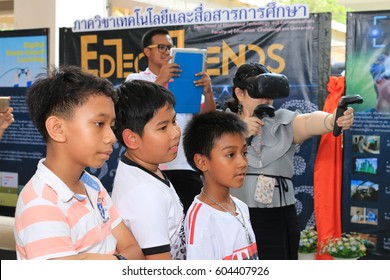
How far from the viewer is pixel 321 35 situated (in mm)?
4457

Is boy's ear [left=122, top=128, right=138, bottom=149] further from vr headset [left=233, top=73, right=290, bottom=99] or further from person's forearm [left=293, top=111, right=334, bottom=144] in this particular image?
person's forearm [left=293, top=111, right=334, bottom=144]

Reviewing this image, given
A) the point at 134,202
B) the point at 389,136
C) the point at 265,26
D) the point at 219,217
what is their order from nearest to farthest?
the point at 134,202 → the point at 219,217 → the point at 389,136 → the point at 265,26

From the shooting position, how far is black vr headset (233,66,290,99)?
2.50m

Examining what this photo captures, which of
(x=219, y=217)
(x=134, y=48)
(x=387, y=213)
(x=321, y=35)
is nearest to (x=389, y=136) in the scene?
(x=387, y=213)

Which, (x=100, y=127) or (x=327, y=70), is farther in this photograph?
(x=327, y=70)

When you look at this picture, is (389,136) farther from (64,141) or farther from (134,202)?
(64,141)

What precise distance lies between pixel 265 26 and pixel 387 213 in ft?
5.58

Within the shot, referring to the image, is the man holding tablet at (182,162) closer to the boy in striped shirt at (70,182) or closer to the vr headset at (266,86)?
the vr headset at (266,86)

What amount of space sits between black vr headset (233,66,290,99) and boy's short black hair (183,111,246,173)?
480 millimetres

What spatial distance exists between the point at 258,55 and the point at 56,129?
11.6 ft

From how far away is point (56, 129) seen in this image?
139 centimetres

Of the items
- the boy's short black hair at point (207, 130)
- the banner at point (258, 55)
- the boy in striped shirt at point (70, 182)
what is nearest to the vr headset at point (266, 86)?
the boy's short black hair at point (207, 130)

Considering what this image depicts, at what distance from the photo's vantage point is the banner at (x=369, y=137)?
4.25 meters
